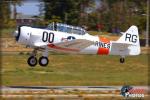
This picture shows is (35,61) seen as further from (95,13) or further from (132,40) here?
(95,13)

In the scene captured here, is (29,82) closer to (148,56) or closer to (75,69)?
(75,69)

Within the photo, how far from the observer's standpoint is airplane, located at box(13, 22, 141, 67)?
997 inches

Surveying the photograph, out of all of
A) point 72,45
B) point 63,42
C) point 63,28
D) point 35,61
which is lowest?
point 35,61

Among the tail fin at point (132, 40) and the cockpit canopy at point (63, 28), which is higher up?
the cockpit canopy at point (63, 28)

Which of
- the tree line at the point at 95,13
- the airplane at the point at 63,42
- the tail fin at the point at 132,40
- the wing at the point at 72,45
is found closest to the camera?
the airplane at the point at 63,42

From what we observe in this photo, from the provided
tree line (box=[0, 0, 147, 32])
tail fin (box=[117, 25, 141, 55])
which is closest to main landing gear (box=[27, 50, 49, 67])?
tail fin (box=[117, 25, 141, 55])

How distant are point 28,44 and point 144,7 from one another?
3303 centimetres

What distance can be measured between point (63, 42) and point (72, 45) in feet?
1.80

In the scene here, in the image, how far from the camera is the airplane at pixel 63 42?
83.0 ft

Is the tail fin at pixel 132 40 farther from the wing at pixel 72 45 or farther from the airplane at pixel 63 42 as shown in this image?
the wing at pixel 72 45

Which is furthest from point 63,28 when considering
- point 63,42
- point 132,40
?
point 132,40

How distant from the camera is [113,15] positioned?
54.3 meters

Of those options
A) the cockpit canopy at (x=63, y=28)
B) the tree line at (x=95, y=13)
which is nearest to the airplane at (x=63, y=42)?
the cockpit canopy at (x=63, y=28)

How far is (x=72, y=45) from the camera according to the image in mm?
25938
